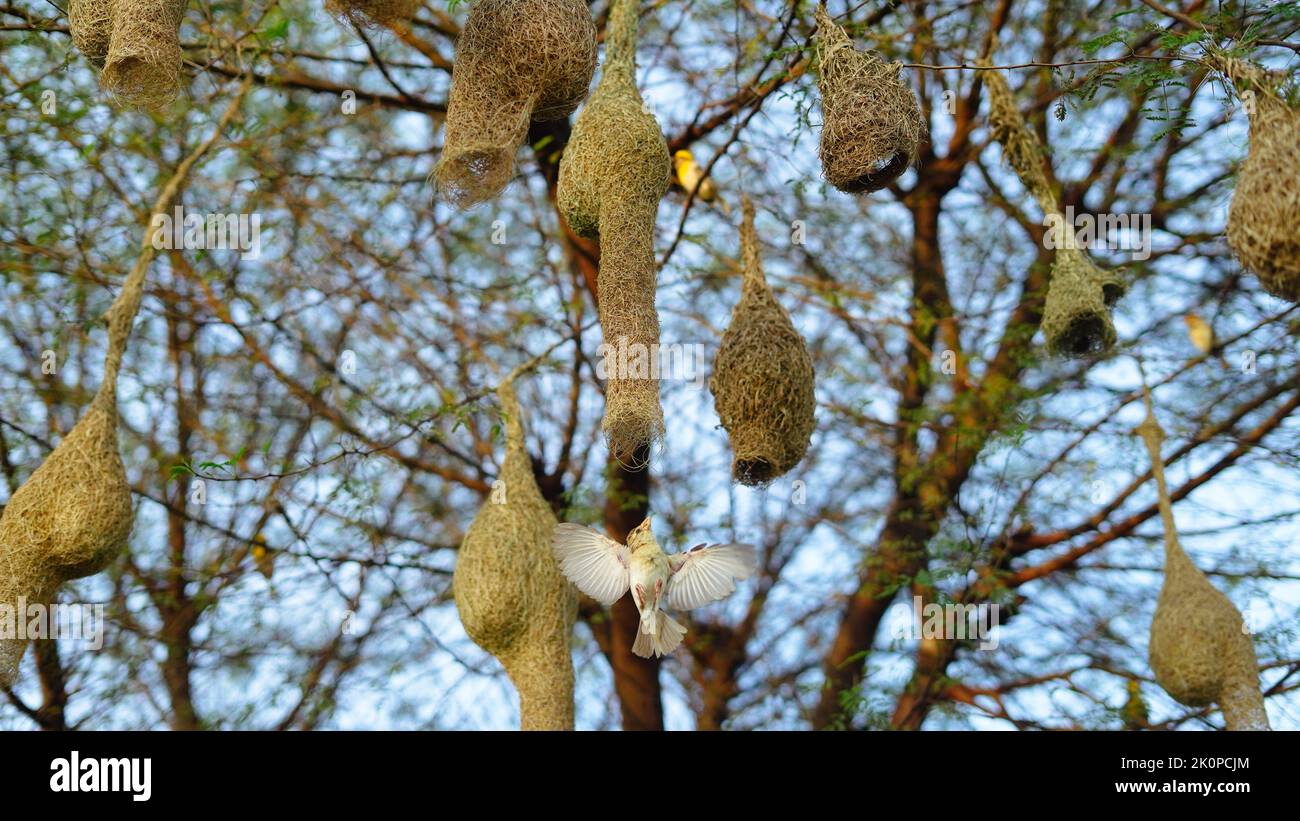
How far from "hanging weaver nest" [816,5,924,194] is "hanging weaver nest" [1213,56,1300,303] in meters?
0.78

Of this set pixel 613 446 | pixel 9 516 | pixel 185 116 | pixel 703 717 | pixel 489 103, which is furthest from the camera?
pixel 703 717

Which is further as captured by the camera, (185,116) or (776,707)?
(776,707)

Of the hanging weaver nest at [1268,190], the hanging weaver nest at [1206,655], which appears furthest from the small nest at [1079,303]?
the hanging weaver nest at [1268,190]

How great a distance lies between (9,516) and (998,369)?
4246mm

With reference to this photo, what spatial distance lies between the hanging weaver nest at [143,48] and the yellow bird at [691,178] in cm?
225

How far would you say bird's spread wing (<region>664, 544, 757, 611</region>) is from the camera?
383 cm

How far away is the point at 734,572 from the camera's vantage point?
3.82 metres

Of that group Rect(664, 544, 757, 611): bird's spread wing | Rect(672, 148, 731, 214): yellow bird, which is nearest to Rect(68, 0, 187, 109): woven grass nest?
Rect(664, 544, 757, 611): bird's spread wing

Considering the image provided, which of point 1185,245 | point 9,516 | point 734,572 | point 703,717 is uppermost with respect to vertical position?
point 1185,245

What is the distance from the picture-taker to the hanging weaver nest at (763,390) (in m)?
4.04

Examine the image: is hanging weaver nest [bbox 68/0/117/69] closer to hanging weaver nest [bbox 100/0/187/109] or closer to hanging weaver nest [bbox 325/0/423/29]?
hanging weaver nest [bbox 100/0/187/109]

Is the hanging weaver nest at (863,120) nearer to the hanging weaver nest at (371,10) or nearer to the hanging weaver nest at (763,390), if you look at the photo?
the hanging weaver nest at (763,390)

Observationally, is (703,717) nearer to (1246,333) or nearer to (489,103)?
(1246,333)

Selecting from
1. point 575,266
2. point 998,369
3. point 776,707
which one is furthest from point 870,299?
point 776,707
